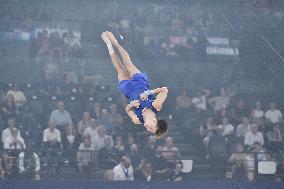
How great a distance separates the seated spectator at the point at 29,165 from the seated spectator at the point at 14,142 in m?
0.72

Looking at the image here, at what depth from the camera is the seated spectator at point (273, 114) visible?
17375 mm

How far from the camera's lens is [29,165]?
14.1 m

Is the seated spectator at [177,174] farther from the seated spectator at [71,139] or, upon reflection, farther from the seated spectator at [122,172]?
the seated spectator at [71,139]

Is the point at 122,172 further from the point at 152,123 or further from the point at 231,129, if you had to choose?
the point at 152,123

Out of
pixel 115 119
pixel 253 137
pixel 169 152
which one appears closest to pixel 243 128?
pixel 253 137

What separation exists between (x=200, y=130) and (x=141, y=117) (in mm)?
5526

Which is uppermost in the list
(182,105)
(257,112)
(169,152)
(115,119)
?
(182,105)

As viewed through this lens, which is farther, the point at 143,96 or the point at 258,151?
the point at 258,151

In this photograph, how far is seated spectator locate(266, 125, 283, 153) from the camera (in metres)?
16.5

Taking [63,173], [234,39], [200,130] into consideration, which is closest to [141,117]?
[63,173]

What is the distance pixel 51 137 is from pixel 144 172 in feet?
7.41

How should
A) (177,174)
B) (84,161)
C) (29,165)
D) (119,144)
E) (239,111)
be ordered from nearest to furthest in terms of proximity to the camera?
(29,165)
(84,161)
(177,174)
(119,144)
(239,111)

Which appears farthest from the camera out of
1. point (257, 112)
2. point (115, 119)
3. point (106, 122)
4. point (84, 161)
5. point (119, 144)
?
point (257, 112)

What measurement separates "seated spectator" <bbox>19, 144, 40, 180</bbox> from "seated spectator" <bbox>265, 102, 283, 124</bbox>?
633 centimetres
